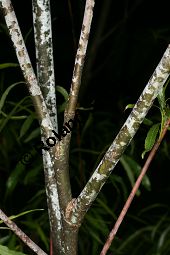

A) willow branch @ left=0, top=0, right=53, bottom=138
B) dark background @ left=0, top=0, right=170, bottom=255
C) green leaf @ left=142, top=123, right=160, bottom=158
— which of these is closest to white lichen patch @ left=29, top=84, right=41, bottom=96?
willow branch @ left=0, top=0, right=53, bottom=138

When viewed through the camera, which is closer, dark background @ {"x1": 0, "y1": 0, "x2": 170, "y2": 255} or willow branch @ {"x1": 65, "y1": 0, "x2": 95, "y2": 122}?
willow branch @ {"x1": 65, "y1": 0, "x2": 95, "y2": 122}

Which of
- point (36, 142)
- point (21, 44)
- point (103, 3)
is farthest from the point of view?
point (103, 3)

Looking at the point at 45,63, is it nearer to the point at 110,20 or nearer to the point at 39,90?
the point at 39,90

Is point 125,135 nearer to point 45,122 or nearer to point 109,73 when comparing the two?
point 45,122

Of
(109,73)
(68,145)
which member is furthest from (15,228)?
(109,73)

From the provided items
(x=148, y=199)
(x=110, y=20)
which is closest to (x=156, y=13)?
(x=110, y=20)

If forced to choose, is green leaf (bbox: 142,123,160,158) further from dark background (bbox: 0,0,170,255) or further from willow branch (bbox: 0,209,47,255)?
dark background (bbox: 0,0,170,255)
